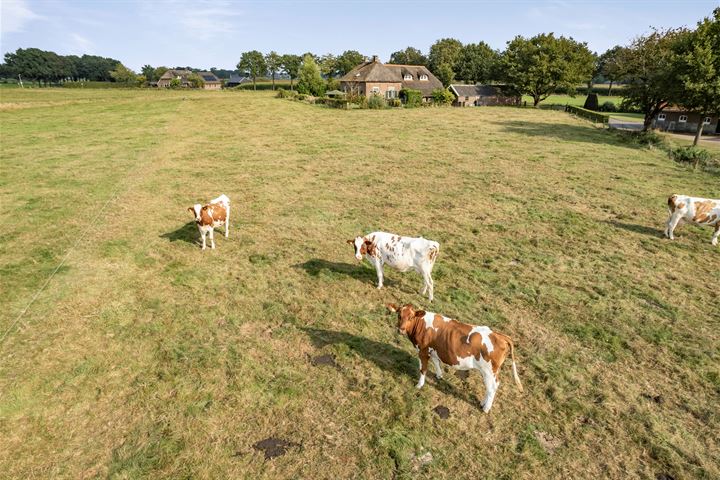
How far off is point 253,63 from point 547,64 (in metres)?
109

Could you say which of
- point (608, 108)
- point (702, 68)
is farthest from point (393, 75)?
point (702, 68)

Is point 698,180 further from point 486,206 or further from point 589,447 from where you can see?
point 589,447

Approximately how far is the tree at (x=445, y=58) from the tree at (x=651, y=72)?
56.2m

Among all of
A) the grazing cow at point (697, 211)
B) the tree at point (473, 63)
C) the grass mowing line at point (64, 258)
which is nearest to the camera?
the grass mowing line at point (64, 258)

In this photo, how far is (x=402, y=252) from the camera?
950 cm

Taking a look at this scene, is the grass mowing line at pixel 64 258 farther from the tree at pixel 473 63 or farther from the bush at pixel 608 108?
the tree at pixel 473 63

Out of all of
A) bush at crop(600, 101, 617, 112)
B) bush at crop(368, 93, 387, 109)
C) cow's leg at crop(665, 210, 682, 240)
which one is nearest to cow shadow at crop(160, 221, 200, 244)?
cow's leg at crop(665, 210, 682, 240)

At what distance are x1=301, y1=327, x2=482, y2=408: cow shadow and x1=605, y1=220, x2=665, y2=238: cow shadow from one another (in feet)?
35.5

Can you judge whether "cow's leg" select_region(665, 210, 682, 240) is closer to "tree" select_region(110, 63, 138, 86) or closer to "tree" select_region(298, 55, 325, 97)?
"tree" select_region(298, 55, 325, 97)

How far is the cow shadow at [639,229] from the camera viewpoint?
1347cm

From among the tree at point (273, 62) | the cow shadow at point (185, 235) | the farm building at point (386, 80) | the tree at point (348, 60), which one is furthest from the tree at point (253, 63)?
the cow shadow at point (185, 235)

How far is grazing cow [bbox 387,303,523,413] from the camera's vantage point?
6.15m

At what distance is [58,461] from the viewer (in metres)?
5.77

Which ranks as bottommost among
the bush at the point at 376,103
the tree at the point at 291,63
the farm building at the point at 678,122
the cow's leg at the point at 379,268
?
the cow's leg at the point at 379,268
